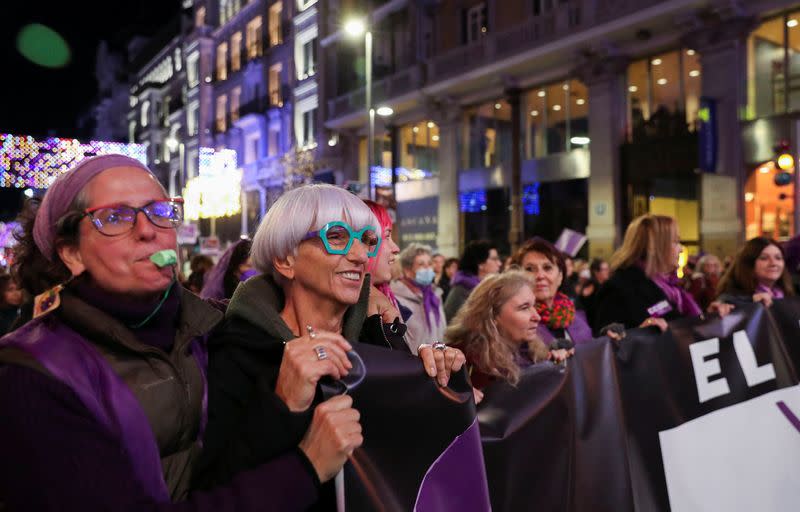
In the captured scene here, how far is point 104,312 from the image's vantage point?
1.58 meters

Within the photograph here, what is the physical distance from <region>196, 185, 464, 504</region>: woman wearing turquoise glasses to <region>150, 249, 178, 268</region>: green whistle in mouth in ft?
0.98

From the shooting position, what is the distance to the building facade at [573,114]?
1420 centimetres

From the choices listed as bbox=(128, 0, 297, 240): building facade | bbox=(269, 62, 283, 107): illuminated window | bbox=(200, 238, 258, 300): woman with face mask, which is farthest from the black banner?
bbox=(269, 62, 283, 107): illuminated window

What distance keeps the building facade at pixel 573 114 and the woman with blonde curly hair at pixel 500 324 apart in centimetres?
1087

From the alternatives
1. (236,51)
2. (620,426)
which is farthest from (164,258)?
(236,51)

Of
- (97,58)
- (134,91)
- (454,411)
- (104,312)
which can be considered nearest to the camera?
(104,312)

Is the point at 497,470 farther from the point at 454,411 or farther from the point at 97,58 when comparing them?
the point at 97,58

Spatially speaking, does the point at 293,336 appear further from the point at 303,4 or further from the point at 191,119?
the point at 191,119

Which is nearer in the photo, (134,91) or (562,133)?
(562,133)

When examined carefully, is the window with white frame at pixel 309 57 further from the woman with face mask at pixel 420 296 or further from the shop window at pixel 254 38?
the woman with face mask at pixel 420 296

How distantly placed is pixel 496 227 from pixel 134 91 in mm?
46031

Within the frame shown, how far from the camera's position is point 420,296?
6281mm

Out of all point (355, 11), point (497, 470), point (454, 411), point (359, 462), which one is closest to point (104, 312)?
point (359, 462)

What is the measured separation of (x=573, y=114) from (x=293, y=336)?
17930 mm
